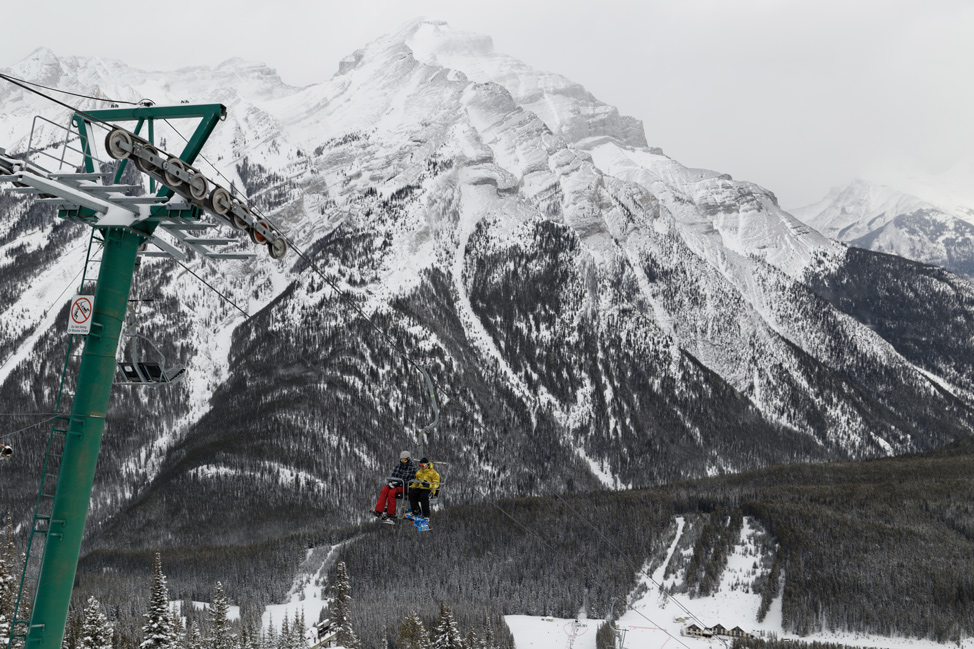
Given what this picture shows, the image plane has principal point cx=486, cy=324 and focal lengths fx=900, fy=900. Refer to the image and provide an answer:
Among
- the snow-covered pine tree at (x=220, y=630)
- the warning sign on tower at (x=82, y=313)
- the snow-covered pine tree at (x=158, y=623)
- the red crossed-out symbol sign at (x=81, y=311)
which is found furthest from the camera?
the snow-covered pine tree at (x=220, y=630)

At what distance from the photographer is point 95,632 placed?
65.9 m

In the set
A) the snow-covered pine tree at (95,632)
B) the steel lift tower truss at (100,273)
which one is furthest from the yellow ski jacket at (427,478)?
the snow-covered pine tree at (95,632)

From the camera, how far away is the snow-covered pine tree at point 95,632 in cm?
6500

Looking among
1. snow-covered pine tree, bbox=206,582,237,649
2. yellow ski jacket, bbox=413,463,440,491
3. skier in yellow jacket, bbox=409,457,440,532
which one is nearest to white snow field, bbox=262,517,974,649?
snow-covered pine tree, bbox=206,582,237,649

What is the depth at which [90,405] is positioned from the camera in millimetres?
19578

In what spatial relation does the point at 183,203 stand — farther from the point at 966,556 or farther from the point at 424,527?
the point at 966,556

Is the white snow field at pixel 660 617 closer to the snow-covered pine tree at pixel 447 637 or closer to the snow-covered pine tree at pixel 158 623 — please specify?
the snow-covered pine tree at pixel 447 637

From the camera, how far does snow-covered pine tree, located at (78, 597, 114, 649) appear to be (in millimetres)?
65000

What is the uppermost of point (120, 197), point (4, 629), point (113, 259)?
point (120, 197)

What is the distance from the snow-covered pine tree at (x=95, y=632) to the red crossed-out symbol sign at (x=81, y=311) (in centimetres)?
5252

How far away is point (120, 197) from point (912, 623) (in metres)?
175

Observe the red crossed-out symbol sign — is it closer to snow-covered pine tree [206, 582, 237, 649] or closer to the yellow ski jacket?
the yellow ski jacket

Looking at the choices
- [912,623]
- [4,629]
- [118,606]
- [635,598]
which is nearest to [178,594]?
[118,606]

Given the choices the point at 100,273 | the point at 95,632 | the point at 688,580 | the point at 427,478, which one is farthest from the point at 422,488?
the point at 688,580
